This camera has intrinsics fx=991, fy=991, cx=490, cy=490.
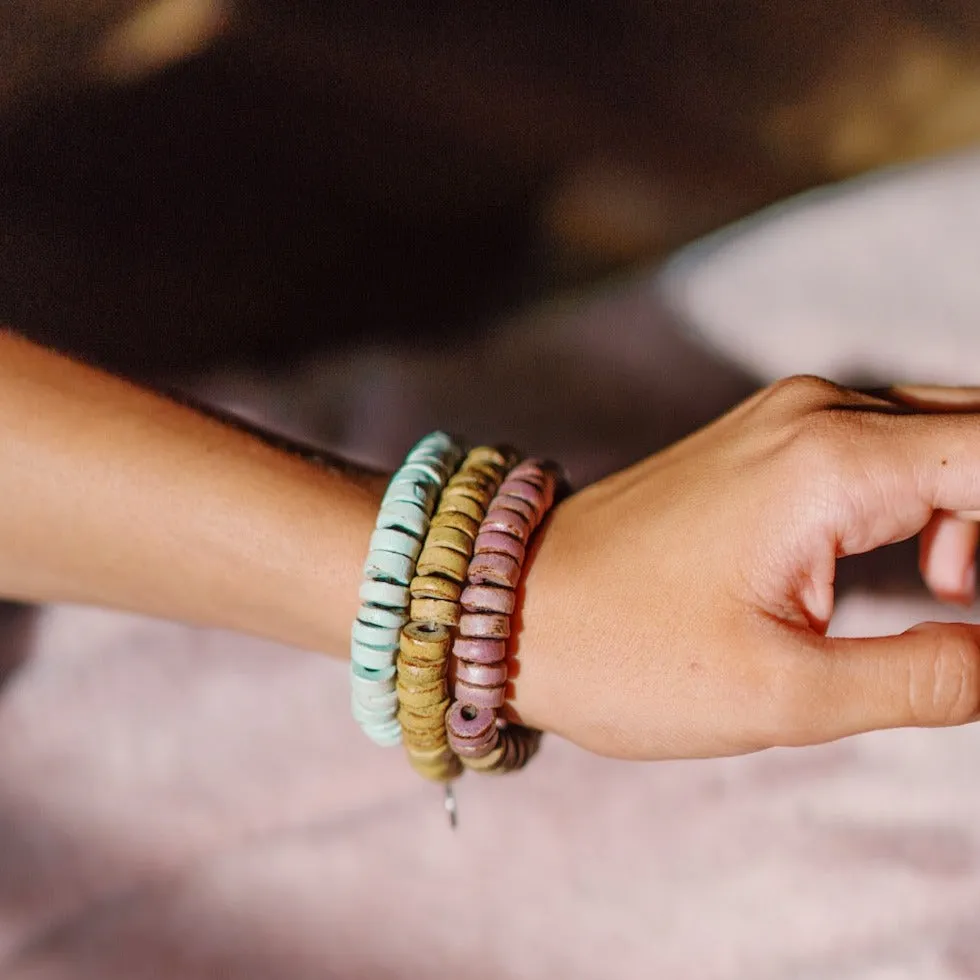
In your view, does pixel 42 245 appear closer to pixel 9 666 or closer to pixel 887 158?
pixel 9 666

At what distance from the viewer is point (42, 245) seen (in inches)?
37.1

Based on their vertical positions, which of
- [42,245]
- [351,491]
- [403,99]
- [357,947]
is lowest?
[357,947]

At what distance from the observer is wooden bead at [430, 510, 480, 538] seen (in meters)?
0.69

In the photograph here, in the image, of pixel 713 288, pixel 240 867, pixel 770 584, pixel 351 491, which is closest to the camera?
pixel 770 584

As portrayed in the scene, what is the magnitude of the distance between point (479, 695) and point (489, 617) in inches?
2.2

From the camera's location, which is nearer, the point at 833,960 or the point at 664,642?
the point at 664,642

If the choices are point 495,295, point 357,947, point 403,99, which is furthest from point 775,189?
point 357,947

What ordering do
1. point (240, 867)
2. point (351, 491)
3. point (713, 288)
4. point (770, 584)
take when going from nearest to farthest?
1. point (770, 584)
2. point (351, 491)
3. point (240, 867)
4. point (713, 288)

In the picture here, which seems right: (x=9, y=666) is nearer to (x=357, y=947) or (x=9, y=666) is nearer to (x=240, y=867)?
(x=240, y=867)

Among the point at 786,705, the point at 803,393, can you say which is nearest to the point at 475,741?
the point at 786,705

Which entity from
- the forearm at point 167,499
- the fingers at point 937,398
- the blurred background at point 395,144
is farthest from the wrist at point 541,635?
the blurred background at point 395,144

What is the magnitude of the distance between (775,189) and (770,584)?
0.65m

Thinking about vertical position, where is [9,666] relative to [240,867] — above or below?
above

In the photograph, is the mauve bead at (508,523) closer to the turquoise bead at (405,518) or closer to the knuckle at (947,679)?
the turquoise bead at (405,518)
